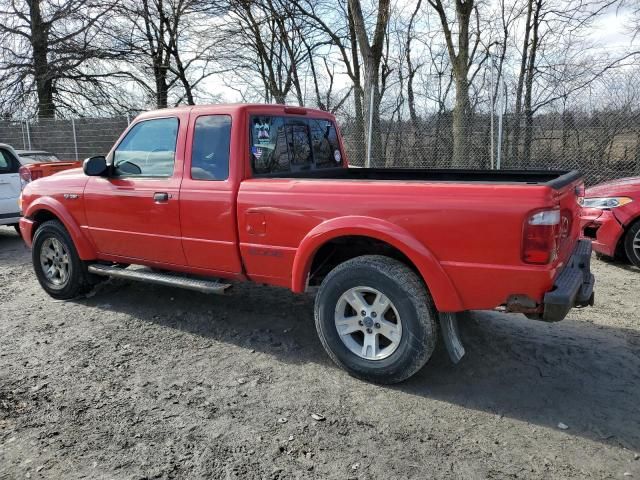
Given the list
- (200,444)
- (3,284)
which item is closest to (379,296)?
(200,444)

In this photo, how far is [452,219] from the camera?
3.16 m

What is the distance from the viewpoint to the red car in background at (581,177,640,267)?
6297 millimetres

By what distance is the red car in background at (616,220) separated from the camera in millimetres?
6297

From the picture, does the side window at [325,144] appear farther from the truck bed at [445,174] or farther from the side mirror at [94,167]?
the side mirror at [94,167]

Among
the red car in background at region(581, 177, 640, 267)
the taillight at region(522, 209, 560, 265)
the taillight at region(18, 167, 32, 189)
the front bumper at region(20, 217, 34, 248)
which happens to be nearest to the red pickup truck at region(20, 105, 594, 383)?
the taillight at region(522, 209, 560, 265)

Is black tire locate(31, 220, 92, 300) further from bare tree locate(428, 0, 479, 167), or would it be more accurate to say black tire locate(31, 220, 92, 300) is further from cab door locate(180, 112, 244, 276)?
bare tree locate(428, 0, 479, 167)

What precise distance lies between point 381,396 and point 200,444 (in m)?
1.19

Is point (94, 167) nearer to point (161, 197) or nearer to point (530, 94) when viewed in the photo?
point (161, 197)

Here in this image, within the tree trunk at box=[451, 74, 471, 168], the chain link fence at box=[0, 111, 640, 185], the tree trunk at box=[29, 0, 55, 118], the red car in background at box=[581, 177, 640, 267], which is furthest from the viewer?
the tree trunk at box=[29, 0, 55, 118]

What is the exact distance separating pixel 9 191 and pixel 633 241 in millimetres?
9241

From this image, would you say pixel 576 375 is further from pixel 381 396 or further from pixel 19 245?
pixel 19 245

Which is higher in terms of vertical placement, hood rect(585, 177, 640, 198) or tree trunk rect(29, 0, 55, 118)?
tree trunk rect(29, 0, 55, 118)

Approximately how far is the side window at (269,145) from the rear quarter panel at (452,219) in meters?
0.50

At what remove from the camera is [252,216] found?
399cm
